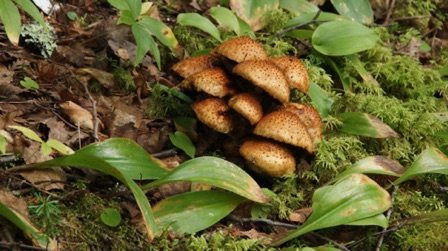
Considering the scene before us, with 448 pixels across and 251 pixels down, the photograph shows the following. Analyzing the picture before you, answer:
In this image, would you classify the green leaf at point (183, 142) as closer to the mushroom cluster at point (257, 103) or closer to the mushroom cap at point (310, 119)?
the mushroom cluster at point (257, 103)

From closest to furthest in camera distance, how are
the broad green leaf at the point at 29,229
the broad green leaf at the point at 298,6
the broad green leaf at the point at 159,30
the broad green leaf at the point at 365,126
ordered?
the broad green leaf at the point at 29,229 → the broad green leaf at the point at 365,126 → the broad green leaf at the point at 159,30 → the broad green leaf at the point at 298,6

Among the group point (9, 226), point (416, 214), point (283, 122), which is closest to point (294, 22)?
point (283, 122)

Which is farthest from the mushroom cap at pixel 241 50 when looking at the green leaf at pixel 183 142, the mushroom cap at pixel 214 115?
the green leaf at pixel 183 142

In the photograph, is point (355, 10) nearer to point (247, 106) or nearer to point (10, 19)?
point (247, 106)

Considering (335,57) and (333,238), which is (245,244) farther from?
(335,57)

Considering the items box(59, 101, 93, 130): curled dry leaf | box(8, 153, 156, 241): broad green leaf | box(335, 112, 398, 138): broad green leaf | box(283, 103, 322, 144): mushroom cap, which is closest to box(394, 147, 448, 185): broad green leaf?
box(335, 112, 398, 138): broad green leaf

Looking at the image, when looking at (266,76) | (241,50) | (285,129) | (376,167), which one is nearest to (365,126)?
(376,167)
